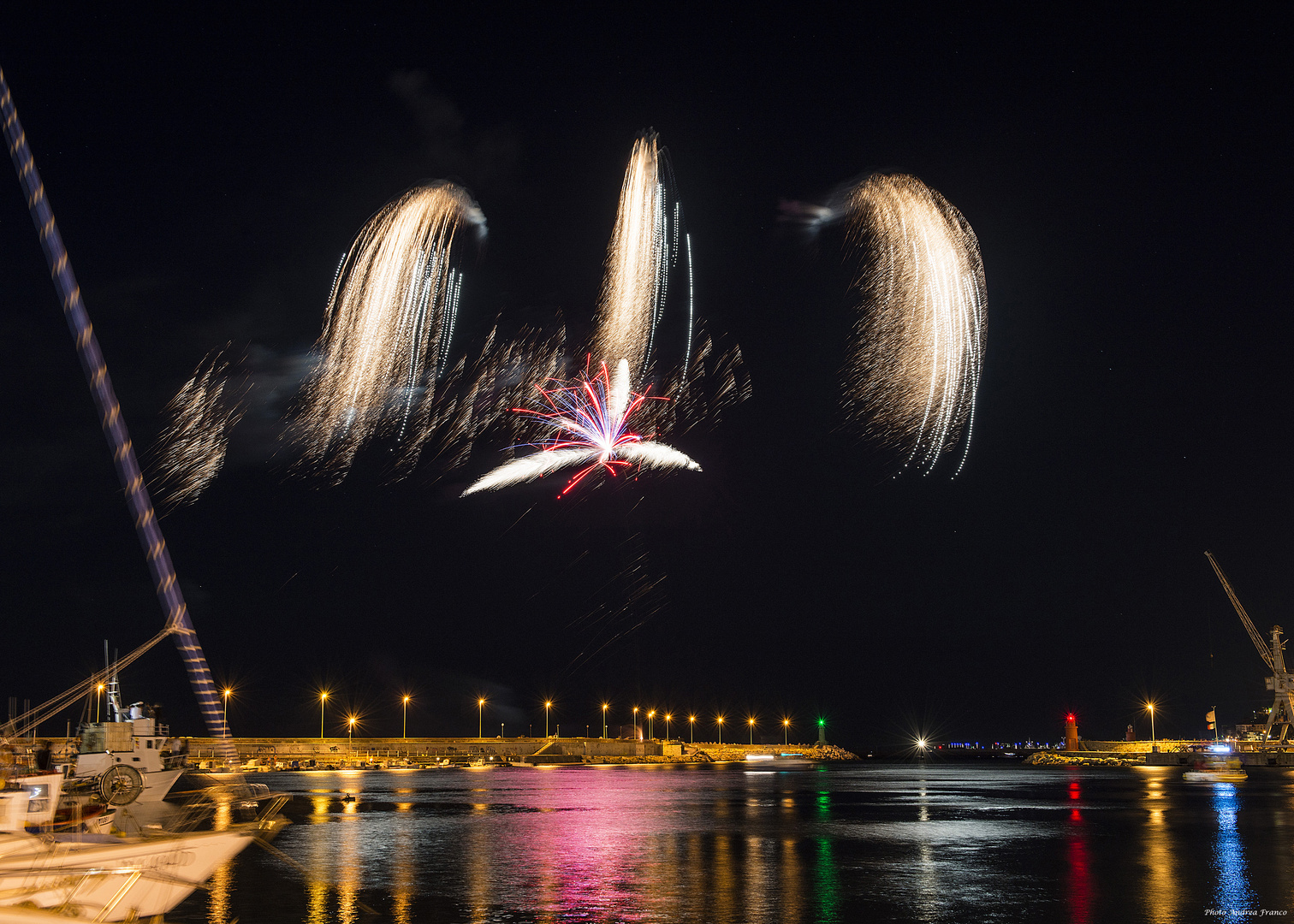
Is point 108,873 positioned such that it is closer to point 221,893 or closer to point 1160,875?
point 221,893

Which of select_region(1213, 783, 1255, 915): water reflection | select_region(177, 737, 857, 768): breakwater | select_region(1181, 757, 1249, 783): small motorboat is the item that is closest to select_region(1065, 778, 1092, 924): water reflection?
select_region(1213, 783, 1255, 915): water reflection

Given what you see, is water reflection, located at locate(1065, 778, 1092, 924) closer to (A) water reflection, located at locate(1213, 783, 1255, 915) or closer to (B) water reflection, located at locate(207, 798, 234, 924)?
(A) water reflection, located at locate(1213, 783, 1255, 915)

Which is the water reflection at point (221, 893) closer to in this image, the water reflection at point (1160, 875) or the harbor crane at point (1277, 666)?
the water reflection at point (1160, 875)

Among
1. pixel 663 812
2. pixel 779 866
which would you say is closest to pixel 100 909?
pixel 779 866

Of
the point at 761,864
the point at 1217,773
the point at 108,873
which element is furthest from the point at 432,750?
the point at 108,873

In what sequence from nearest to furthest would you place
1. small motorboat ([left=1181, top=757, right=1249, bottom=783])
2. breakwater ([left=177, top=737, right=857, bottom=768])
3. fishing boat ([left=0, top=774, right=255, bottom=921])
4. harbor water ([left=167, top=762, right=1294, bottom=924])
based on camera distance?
fishing boat ([left=0, top=774, right=255, bottom=921])
harbor water ([left=167, top=762, right=1294, bottom=924])
small motorboat ([left=1181, top=757, right=1249, bottom=783])
breakwater ([left=177, top=737, right=857, bottom=768])

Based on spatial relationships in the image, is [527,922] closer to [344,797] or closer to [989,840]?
[989,840]
